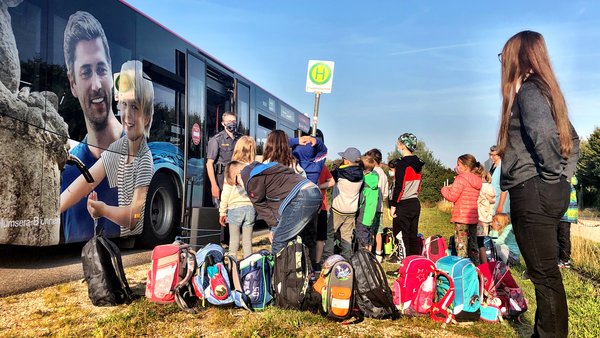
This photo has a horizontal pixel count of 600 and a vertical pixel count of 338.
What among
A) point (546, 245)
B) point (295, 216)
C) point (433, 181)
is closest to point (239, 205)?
point (295, 216)

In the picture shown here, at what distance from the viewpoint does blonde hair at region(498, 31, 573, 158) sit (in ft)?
9.42

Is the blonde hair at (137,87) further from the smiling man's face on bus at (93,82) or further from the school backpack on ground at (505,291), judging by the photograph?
the school backpack on ground at (505,291)

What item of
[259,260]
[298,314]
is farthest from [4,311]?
[298,314]

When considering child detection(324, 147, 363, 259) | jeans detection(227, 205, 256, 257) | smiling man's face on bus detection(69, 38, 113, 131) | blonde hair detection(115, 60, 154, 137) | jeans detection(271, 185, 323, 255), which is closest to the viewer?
jeans detection(271, 185, 323, 255)

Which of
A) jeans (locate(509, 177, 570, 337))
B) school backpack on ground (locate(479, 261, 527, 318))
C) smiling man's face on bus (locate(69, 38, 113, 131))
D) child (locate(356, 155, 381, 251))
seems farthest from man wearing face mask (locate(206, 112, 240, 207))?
jeans (locate(509, 177, 570, 337))

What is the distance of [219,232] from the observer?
7.72 m

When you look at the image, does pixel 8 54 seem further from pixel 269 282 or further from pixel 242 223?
pixel 269 282

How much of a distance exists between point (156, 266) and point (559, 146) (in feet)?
10.8

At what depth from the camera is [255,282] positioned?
4254mm

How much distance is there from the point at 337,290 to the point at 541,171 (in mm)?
1840

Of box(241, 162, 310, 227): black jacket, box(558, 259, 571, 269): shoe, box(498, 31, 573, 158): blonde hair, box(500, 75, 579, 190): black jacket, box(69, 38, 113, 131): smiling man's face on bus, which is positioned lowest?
box(558, 259, 571, 269): shoe

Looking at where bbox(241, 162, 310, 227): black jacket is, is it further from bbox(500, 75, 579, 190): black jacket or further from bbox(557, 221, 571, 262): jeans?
bbox(557, 221, 571, 262): jeans

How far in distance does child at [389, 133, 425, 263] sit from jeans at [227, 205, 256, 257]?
1948 mm

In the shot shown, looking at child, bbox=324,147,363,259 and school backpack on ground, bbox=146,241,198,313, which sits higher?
child, bbox=324,147,363,259
